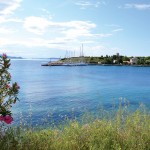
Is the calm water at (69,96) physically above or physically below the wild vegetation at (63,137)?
below

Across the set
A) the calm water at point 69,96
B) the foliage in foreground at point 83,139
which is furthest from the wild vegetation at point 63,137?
the calm water at point 69,96

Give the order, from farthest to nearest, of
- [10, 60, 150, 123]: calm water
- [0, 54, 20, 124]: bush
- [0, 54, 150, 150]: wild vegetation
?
1. [10, 60, 150, 123]: calm water
2. [0, 54, 20, 124]: bush
3. [0, 54, 150, 150]: wild vegetation

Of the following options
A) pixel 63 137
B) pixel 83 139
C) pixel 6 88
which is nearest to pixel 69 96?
pixel 63 137

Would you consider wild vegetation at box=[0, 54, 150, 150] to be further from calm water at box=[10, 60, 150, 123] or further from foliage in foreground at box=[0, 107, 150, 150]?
calm water at box=[10, 60, 150, 123]

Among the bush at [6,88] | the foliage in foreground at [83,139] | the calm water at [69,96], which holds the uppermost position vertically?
the bush at [6,88]

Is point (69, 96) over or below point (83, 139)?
below

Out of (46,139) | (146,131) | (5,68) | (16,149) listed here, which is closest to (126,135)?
(146,131)

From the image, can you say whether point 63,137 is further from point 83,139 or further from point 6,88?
point 6,88

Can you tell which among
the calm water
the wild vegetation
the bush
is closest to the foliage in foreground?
the wild vegetation

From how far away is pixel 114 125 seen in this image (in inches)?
337

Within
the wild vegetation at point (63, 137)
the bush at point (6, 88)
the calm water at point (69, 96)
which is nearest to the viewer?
the wild vegetation at point (63, 137)

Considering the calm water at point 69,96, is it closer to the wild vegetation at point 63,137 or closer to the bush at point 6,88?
the wild vegetation at point 63,137

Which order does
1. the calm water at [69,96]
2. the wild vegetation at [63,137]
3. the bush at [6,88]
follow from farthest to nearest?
the calm water at [69,96] < the bush at [6,88] < the wild vegetation at [63,137]

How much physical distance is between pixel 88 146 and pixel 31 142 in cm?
124
